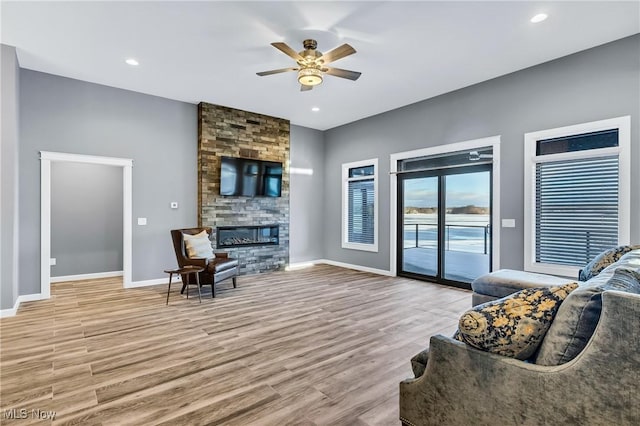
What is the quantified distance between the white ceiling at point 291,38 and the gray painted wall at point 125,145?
36 centimetres

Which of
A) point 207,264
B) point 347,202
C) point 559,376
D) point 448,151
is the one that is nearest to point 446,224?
point 448,151

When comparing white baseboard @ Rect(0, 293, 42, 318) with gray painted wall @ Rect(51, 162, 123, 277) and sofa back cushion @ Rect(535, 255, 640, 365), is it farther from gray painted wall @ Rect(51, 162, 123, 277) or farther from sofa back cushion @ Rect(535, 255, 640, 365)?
sofa back cushion @ Rect(535, 255, 640, 365)

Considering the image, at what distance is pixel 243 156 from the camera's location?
6.58 meters

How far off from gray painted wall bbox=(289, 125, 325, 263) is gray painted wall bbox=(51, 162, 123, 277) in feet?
12.5

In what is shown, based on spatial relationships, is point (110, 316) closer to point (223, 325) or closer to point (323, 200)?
point (223, 325)

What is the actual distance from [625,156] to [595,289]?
371 cm

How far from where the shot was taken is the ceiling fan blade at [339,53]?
3359 millimetres

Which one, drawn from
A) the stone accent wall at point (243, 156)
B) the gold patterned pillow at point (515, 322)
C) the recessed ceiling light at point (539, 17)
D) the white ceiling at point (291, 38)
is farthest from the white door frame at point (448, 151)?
the gold patterned pillow at point (515, 322)

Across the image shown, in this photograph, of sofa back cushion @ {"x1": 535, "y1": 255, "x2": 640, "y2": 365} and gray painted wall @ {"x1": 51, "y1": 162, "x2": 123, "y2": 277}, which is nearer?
sofa back cushion @ {"x1": 535, "y1": 255, "x2": 640, "y2": 365}

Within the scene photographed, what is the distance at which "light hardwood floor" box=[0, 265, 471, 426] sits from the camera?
210 centimetres

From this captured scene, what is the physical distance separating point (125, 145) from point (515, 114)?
6454mm

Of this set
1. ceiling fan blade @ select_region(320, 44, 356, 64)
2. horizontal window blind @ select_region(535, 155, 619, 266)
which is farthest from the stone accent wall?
horizontal window blind @ select_region(535, 155, 619, 266)

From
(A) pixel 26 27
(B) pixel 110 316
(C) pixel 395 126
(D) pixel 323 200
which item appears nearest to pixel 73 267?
(B) pixel 110 316

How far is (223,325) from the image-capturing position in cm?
363
